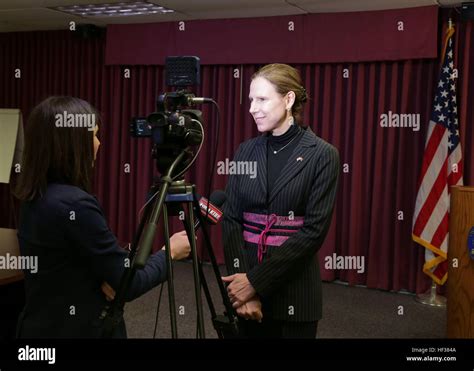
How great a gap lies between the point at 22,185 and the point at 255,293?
759mm

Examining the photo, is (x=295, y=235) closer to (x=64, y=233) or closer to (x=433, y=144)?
(x=64, y=233)

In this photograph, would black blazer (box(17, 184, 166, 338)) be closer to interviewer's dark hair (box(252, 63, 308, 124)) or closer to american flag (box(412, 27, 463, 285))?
interviewer's dark hair (box(252, 63, 308, 124))

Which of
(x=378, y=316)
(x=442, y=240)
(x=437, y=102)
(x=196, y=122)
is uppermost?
(x=437, y=102)

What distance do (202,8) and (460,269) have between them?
302 cm

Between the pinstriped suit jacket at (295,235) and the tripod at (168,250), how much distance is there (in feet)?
0.76

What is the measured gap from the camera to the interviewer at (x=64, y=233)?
4.23ft

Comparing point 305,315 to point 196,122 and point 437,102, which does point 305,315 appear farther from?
point 437,102

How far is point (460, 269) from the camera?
2.33 meters

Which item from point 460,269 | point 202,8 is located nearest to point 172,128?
point 460,269

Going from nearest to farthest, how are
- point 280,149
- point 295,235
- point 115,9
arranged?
point 295,235 → point 280,149 → point 115,9

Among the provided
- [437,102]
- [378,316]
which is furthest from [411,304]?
[437,102]

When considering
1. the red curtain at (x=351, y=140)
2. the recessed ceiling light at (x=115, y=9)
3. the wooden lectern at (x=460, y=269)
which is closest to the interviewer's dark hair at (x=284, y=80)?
the wooden lectern at (x=460, y=269)

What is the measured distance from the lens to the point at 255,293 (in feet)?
5.57

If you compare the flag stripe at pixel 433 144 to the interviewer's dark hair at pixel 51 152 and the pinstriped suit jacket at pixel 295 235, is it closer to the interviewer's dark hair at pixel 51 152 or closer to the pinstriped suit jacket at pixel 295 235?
the pinstriped suit jacket at pixel 295 235
